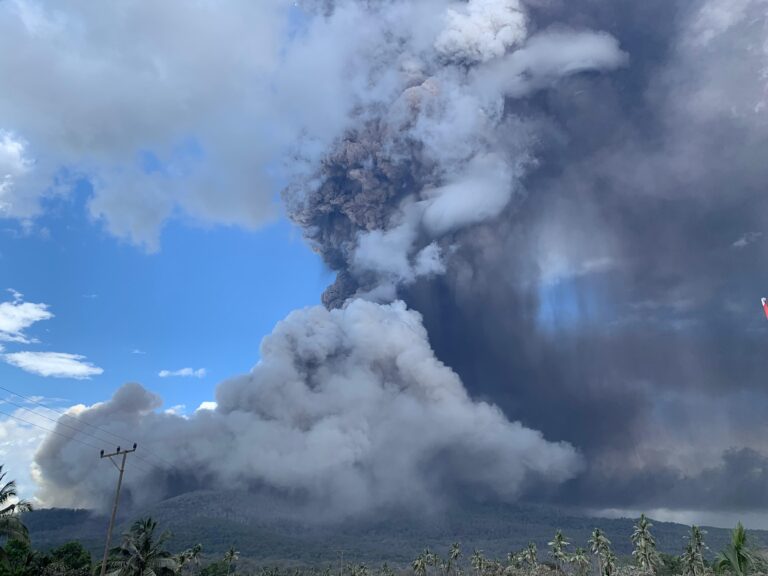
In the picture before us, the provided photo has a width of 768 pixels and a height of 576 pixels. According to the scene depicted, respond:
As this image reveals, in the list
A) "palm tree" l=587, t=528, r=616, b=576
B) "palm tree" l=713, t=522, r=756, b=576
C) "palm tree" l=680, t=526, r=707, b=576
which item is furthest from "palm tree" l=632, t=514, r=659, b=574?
"palm tree" l=713, t=522, r=756, b=576

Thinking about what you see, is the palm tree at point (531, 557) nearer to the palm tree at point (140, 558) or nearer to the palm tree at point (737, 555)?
the palm tree at point (140, 558)

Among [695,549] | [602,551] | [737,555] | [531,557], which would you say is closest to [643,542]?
[695,549]

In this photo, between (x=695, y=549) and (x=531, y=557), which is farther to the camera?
(x=531, y=557)

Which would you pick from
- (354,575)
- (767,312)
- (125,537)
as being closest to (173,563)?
(125,537)

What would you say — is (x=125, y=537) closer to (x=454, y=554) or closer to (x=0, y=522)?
(x=0, y=522)

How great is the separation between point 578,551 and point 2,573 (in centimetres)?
11569

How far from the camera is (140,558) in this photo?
47312mm

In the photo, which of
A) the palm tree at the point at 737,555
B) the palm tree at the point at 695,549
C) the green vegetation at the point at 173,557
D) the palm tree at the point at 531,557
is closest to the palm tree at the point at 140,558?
the green vegetation at the point at 173,557

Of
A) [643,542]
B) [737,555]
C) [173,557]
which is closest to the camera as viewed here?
[737,555]

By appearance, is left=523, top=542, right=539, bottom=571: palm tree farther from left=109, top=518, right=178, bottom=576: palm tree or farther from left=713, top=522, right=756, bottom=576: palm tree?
left=713, top=522, right=756, bottom=576: palm tree

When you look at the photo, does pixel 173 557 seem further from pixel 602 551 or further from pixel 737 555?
pixel 602 551

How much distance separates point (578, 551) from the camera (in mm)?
132875

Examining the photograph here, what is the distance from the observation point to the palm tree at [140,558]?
4681 centimetres

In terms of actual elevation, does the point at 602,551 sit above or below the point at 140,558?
below
